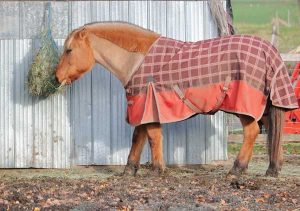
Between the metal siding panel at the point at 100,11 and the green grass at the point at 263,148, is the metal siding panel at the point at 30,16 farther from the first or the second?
the green grass at the point at 263,148

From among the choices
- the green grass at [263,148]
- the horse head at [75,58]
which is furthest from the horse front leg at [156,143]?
the green grass at [263,148]

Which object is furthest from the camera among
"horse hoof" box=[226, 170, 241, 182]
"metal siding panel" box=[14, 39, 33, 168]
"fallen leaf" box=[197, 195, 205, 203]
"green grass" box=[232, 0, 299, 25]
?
"green grass" box=[232, 0, 299, 25]

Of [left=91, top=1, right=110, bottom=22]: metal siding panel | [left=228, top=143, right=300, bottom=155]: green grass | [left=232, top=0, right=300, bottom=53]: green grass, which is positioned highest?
[left=232, top=0, right=300, bottom=53]: green grass

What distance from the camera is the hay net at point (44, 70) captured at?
1156 cm

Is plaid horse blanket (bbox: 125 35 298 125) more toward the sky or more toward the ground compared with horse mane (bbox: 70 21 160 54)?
more toward the ground

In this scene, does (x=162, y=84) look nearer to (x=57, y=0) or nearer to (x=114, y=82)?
(x=114, y=82)

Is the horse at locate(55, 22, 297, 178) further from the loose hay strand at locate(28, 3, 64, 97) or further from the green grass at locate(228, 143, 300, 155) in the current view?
the green grass at locate(228, 143, 300, 155)

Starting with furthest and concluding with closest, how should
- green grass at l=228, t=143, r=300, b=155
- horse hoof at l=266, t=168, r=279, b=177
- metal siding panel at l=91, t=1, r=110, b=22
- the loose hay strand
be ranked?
green grass at l=228, t=143, r=300, b=155 → metal siding panel at l=91, t=1, r=110, b=22 → the loose hay strand → horse hoof at l=266, t=168, r=279, b=177

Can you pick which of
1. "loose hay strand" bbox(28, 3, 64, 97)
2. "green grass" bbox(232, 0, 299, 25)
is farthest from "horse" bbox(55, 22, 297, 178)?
"green grass" bbox(232, 0, 299, 25)

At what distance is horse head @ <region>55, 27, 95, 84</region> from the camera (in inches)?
424

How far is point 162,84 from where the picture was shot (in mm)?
10289

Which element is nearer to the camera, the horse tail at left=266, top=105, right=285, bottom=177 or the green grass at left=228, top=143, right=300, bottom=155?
the horse tail at left=266, top=105, right=285, bottom=177

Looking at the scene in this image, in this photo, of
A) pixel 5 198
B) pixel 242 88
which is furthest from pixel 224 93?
pixel 5 198

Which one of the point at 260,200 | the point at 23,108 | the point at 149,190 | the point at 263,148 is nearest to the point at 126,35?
the point at 23,108
